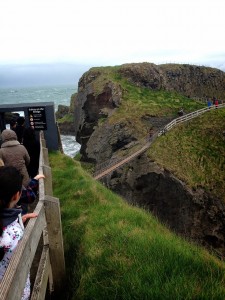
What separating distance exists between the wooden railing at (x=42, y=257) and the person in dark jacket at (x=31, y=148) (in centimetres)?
470

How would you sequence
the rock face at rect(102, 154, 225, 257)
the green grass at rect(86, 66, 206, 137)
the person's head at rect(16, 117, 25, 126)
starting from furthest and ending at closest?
1. the green grass at rect(86, 66, 206, 137)
2. the rock face at rect(102, 154, 225, 257)
3. the person's head at rect(16, 117, 25, 126)

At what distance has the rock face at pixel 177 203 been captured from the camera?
32219 millimetres

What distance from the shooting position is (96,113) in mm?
60031

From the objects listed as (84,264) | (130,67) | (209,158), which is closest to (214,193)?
(209,158)

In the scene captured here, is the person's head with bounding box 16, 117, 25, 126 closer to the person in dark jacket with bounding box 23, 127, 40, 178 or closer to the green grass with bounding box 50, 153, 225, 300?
the person in dark jacket with bounding box 23, 127, 40, 178

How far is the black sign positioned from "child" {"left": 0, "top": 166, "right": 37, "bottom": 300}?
1351cm

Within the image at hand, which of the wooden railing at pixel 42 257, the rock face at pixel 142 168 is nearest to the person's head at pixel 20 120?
the wooden railing at pixel 42 257

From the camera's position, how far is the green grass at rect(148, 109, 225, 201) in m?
34.8

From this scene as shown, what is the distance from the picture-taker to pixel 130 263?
4891 millimetres

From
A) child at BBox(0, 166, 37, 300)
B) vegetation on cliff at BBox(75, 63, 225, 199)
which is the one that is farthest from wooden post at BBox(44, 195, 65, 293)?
vegetation on cliff at BBox(75, 63, 225, 199)

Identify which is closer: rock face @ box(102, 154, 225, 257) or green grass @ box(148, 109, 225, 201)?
rock face @ box(102, 154, 225, 257)

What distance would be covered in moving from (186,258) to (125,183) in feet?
101

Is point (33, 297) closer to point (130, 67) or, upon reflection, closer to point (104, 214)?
point (104, 214)

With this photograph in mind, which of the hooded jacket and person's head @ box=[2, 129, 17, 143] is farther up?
person's head @ box=[2, 129, 17, 143]
